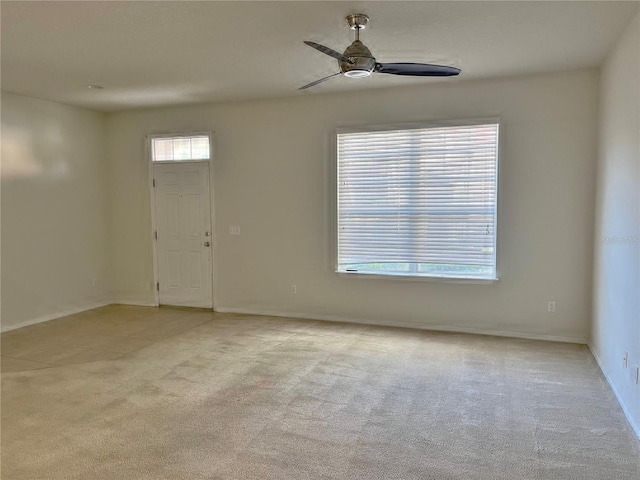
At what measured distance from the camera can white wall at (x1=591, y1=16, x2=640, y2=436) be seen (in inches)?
119

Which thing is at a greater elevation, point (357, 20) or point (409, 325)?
point (357, 20)

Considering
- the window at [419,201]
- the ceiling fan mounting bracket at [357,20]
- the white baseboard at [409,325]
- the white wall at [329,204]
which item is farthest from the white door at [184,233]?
the ceiling fan mounting bracket at [357,20]

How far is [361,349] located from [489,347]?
1.28 metres

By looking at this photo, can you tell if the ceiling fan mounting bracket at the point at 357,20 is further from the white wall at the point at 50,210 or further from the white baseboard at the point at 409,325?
the white wall at the point at 50,210

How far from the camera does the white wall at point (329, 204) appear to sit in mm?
4617

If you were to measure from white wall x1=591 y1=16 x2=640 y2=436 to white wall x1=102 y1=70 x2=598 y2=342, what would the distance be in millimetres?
317

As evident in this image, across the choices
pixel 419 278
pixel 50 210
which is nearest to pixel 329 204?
pixel 419 278

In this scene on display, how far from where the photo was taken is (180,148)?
20.7 ft

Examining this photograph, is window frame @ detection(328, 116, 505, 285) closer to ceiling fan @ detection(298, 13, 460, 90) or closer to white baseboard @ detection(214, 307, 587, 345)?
white baseboard @ detection(214, 307, 587, 345)

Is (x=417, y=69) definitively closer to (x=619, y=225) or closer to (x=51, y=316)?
(x=619, y=225)

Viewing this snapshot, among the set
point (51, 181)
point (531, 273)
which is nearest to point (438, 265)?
point (531, 273)

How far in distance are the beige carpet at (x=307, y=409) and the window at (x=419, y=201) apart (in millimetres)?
851

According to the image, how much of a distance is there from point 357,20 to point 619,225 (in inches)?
97.3

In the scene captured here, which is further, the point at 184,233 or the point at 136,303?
the point at 136,303
